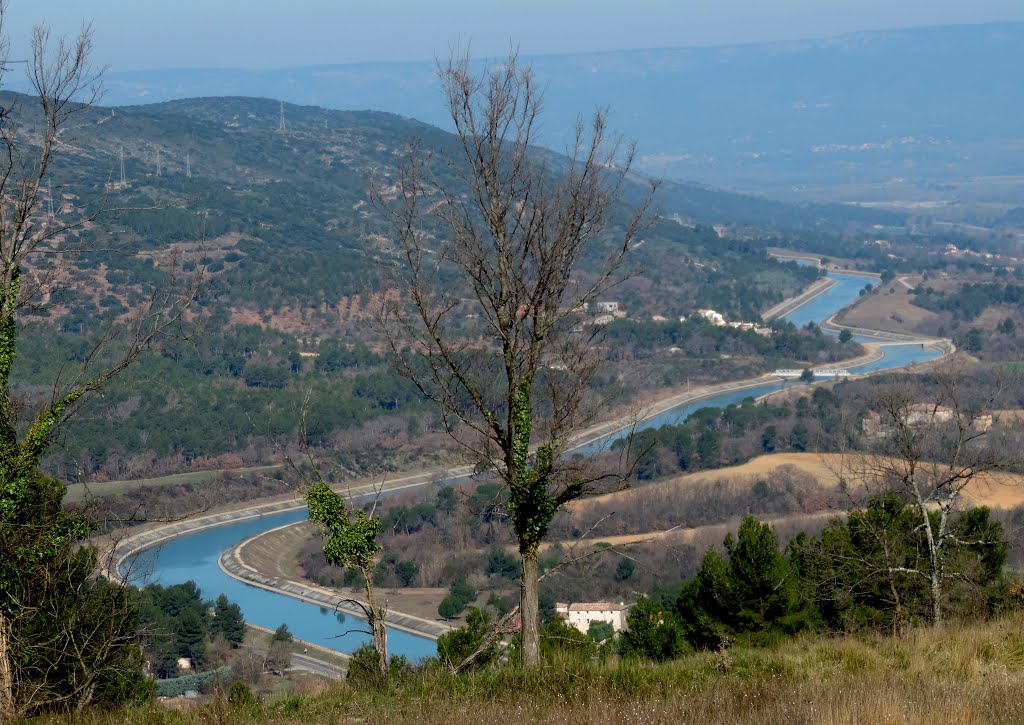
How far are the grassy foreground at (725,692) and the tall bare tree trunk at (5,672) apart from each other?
2.90 feet

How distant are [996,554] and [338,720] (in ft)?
32.6

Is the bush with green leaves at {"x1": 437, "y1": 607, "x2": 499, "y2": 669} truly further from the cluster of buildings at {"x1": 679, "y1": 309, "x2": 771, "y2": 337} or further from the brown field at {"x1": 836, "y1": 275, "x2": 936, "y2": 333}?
the brown field at {"x1": 836, "y1": 275, "x2": 936, "y2": 333}

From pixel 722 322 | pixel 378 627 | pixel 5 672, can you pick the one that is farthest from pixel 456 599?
pixel 722 322

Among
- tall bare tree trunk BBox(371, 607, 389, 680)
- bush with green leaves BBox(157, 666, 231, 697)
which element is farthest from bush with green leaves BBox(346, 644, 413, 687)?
bush with green leaves BBox(157, 666, 231, 697)

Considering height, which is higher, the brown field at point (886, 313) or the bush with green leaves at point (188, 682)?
the brown field at point (886, 313)

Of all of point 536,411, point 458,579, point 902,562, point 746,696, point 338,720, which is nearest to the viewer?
point 746,696

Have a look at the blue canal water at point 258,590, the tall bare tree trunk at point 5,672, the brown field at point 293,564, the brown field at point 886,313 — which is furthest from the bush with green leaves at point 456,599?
the brown field at point 886,313

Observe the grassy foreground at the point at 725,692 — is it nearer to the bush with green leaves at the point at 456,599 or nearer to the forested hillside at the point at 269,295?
the forested hillside at the point at 269,295

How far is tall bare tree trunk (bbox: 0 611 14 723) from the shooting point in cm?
728

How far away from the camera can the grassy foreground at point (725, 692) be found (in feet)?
17.8

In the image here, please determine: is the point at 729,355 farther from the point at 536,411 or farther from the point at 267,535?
the point at 536,411

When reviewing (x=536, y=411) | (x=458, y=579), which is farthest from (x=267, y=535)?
(x=536, y=411)

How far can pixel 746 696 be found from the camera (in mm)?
5852

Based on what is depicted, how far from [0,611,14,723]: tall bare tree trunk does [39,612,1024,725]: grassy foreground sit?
88cm
